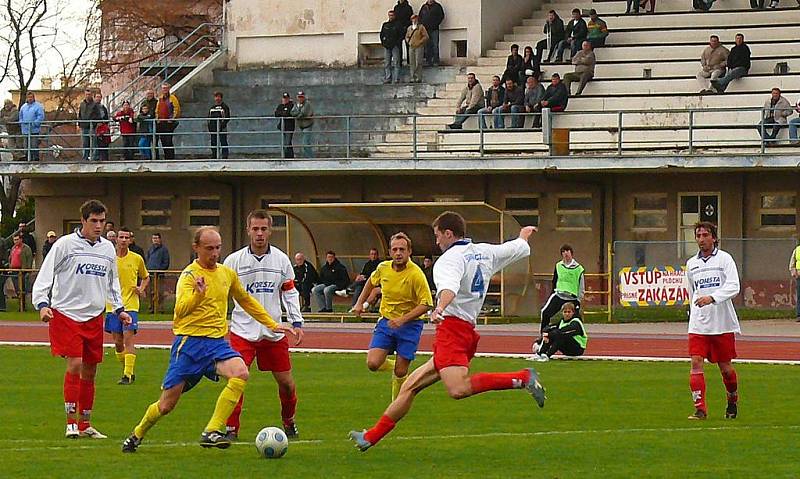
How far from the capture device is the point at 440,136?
3994 centimetres

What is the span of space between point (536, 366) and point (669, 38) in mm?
20377

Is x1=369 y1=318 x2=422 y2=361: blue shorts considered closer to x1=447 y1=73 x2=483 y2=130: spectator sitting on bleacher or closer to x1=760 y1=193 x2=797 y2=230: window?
x1=760 y1=193 x2=797 y2=230: window

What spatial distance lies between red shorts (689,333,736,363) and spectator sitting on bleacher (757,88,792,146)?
19972 mm

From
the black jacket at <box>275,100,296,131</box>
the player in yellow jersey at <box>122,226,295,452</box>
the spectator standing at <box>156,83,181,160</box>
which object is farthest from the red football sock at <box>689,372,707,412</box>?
the spectator standing at <box>156,83,181,160</box>

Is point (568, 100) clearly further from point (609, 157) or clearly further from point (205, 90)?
point (205, 90)

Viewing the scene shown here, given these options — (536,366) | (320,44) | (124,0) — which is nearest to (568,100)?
(320,44)

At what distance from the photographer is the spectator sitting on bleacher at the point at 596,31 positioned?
41.3 meters

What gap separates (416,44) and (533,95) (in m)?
4.36

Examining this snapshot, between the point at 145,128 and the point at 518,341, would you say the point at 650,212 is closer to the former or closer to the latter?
the point at 518,341

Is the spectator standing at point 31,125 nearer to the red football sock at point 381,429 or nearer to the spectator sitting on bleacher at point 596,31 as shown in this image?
the spectator sitting on bleacher at point 596,31

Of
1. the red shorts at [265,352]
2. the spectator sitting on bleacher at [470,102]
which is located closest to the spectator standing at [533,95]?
the spectator sitting on bleacher at [470,102]

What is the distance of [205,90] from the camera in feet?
146

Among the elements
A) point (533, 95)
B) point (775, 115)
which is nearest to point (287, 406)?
point (775, 115)

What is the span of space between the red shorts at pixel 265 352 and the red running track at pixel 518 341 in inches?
485
